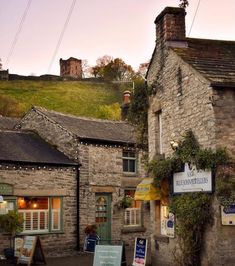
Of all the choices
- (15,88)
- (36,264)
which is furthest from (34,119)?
(15,88)

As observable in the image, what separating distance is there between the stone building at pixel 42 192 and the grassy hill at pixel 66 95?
115 ft

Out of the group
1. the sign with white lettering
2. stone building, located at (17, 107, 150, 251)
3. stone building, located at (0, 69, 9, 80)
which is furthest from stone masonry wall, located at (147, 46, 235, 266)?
stone building, located at (0, 69, 9, 80)

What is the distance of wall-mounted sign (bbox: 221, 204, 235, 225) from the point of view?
12.2 m

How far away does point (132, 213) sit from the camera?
78.3 ft

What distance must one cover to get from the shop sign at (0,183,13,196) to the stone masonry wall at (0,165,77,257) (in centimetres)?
15

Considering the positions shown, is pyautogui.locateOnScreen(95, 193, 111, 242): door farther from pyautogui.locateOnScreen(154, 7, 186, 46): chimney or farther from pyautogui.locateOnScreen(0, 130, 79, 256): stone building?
pyautogui.locateOnScreen(154, 7, 186, 46): chimney

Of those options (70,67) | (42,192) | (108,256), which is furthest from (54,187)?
(70,67)

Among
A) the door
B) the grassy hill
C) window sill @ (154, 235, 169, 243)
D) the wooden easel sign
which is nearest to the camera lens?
window sill @ (154, 235, 169, 243)

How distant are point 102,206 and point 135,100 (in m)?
7.11

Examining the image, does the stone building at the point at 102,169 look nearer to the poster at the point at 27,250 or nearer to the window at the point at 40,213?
the window at the point at 40,213

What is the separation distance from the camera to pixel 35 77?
3088 inches

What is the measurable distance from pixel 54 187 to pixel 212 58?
30.7 ft

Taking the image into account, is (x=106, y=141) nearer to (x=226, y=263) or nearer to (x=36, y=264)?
(x=36, y=264)

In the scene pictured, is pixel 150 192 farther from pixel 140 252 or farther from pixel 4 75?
pixel 4 75
